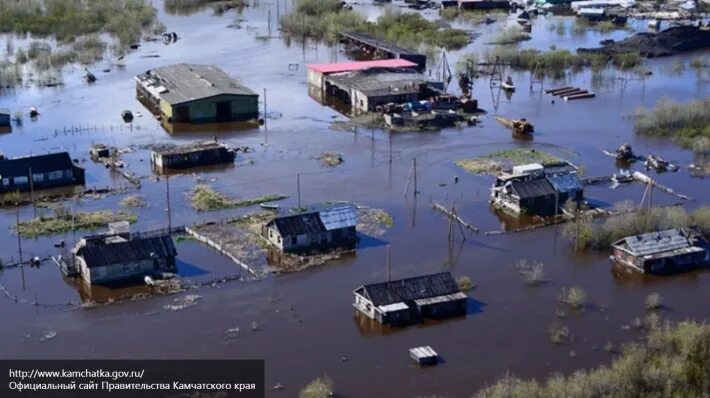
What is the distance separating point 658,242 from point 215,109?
13.0 m

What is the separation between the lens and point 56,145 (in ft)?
75.2

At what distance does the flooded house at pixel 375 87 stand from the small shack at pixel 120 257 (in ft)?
37.4

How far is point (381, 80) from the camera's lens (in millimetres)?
27688

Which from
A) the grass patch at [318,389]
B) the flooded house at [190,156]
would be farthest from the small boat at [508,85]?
the grass patch at [318,389]

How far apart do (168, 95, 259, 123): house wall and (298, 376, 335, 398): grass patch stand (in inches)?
561

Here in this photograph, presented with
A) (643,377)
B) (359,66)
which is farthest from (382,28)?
(643,377)

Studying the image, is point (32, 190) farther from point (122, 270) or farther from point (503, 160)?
point (503, 160)

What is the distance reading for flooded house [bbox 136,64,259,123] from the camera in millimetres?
25234

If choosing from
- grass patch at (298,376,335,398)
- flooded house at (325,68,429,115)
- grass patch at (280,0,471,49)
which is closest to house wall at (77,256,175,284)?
grass patch at (298,376,335,398)

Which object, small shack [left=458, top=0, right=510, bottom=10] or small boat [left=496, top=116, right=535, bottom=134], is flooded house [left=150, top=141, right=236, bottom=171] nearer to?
small boat [left=496, top=116, right=535, bottom=134]

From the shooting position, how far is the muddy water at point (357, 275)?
43.0 ft

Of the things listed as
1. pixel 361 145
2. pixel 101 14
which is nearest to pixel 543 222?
pixel 361 145

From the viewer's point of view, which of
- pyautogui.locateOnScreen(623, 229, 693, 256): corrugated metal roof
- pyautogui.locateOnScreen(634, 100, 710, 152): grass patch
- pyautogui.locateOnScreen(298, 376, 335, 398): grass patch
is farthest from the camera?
pyautogui.locateOnScreen(634, 100, 710, 152): grass patch

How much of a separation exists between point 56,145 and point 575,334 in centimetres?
1397
